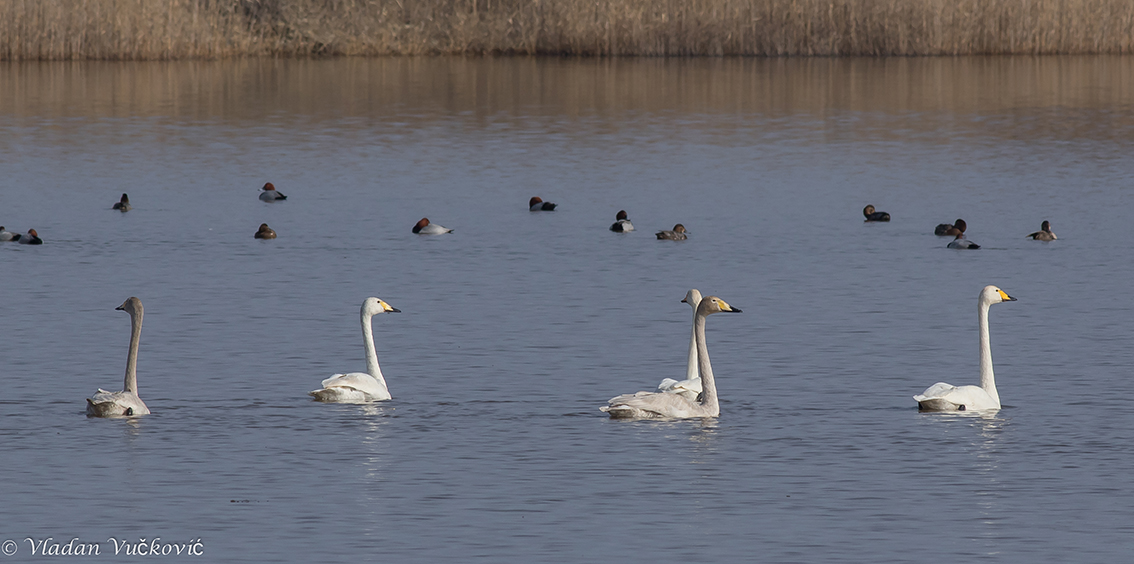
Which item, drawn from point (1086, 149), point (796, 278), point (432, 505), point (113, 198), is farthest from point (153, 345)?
point (1086, 149)

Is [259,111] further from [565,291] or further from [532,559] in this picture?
[532,559]

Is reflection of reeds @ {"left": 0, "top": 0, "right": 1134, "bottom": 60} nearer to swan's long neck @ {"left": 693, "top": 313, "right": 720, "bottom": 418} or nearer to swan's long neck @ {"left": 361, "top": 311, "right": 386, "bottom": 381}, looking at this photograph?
swan's long neck @ {"left": 361, "top": 311, "right": 386, "bottom": 381}

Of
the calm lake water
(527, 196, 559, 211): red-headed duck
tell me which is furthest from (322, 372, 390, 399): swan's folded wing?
(527, 196, 559, 211): red-headed duck

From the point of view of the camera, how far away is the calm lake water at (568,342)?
13375 millimetres

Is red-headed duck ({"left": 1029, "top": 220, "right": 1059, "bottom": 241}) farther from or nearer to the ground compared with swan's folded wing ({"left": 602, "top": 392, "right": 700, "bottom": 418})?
farther from the ground

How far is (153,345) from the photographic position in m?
20.1

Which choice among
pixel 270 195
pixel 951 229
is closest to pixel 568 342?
pixel 951 229

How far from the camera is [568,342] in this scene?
20.1 meters

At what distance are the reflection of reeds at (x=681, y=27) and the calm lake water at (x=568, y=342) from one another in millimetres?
10557

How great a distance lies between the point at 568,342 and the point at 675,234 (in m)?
8.98

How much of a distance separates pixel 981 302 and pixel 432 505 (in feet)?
20.9

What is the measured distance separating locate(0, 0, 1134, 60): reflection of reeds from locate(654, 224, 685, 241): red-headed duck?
3203 cm

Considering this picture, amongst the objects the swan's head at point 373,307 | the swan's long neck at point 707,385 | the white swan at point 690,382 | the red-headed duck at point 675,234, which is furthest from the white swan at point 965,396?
the red-headed duck at point 675,234

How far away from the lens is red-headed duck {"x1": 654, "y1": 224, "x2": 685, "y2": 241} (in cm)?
2883
